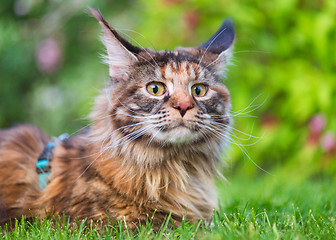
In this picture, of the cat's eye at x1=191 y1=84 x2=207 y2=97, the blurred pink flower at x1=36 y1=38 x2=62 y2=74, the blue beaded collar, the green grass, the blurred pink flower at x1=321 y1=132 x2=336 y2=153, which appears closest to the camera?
the green grass

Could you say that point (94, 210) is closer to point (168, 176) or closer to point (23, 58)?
point (168, 176)

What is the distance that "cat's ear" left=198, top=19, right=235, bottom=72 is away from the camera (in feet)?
9.51

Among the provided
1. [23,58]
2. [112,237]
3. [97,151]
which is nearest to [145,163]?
[97,151]

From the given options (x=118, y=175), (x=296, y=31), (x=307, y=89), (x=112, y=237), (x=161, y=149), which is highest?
(x=296, y=31)

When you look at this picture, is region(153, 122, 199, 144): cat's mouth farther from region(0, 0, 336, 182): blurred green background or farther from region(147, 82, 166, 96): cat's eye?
region(0, 0, 336, 182): blurred green background

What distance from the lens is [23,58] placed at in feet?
21.4

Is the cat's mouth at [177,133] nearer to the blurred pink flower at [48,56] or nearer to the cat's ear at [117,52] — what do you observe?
the cat's ear at [117,52]

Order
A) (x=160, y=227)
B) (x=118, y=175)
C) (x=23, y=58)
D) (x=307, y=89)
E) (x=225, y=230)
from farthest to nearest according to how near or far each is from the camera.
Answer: (x=23, y=58) < (x=307, y=89) < (x=118, y=175) < (x=160, y=227) < (x=225, y=230)

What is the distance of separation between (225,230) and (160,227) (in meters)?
0.42

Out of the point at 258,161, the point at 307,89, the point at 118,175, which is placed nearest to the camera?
the point at 118,175

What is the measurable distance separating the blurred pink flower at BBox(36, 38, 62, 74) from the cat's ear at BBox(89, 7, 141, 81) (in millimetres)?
4314

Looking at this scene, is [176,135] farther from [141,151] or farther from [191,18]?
[191,18]

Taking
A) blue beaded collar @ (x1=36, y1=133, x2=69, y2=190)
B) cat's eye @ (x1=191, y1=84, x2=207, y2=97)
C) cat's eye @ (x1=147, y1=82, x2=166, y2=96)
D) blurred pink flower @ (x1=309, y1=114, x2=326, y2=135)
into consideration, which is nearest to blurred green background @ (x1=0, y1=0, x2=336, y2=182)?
blurred pink flower @ (x1=309, y1=114, x2=326, y2=135)

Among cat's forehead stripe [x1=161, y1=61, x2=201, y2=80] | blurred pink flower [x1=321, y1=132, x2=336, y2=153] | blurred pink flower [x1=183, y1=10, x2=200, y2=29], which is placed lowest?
blurred pink flower [x1=321, y1=132, x2=336, y2=153]
